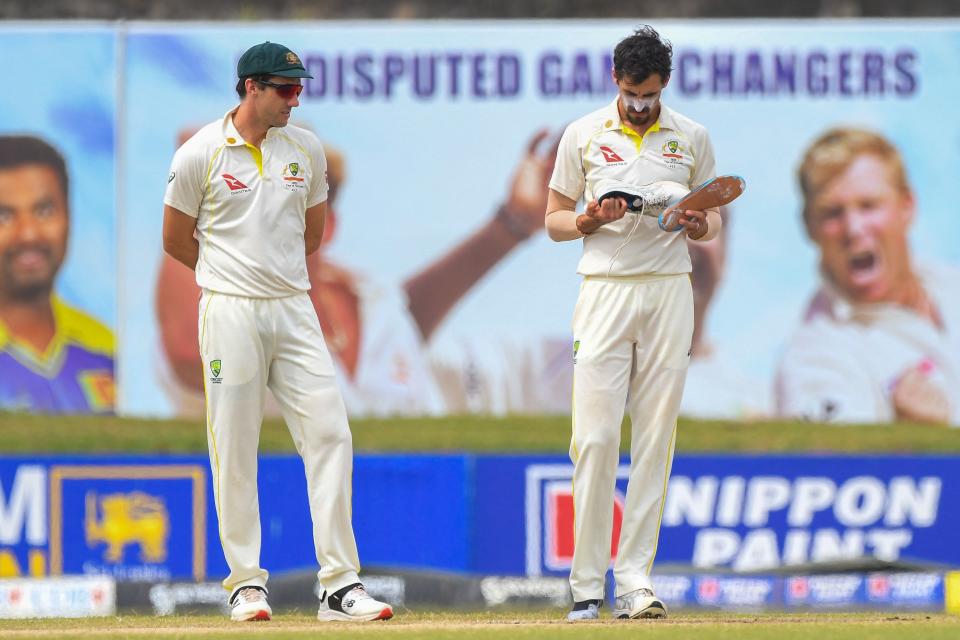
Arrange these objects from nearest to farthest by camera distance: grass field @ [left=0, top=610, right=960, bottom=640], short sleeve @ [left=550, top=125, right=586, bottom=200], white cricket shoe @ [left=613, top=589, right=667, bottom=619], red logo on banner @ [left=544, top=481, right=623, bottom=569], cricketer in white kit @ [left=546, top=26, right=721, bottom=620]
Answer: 1. grass field @ [left=0, top=610, right=960, bottom=640]
2. white cricket shoe @ [left=613, top=589, right=667, bottom=619]
3. cricketer in white kit @ [left=546, top=26, right=721, bottom=620]
4. short sleeve @ [left=550, top=125, right=586, bottom=200]
5. red logo on banner @ [left=544, top=481, right=623, bottom=569]

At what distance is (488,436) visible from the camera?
1119cm

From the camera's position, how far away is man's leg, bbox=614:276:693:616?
6434mm

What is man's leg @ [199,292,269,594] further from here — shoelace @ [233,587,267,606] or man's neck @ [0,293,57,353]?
man's neck @ [0,293,57,353]

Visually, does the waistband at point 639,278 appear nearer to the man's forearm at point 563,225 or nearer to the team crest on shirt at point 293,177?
the man's forearm at point 563,225

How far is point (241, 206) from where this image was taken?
20.6ft

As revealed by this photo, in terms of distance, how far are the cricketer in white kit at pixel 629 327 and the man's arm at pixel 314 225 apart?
0.87 m

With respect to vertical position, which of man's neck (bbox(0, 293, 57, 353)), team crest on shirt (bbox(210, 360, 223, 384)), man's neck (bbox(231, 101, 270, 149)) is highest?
man's neck (bbox(231, 101, 270, 149))

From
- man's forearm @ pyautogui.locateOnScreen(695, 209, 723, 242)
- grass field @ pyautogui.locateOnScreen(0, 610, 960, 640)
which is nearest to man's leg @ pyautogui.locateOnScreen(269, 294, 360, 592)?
grass field @ pyautogui.locateOnScreen(0, 610, 960, 640)

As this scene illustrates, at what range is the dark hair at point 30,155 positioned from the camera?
12.5 m

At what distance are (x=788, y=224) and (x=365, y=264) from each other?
2.97 m

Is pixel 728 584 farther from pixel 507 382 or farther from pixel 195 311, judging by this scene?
pixel 195 311

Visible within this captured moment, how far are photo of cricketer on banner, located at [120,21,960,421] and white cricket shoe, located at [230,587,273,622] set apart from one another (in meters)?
6.14

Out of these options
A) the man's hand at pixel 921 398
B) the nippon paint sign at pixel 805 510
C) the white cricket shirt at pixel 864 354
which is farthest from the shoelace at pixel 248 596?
the man's hand at pixel 921 398

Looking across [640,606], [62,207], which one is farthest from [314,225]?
[62,207]
